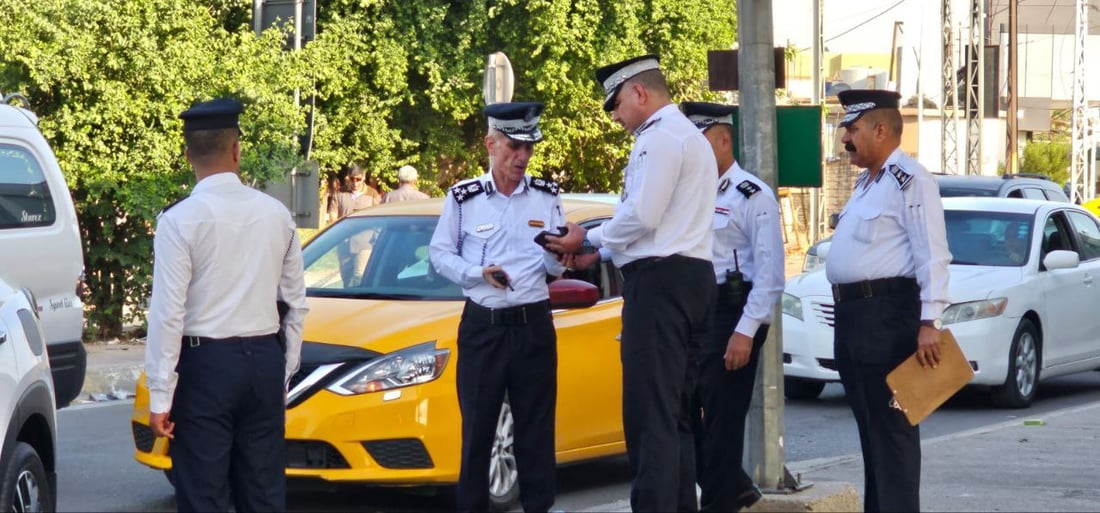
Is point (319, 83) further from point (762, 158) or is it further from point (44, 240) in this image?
point (762, 158)

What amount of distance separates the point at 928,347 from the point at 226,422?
8.56 feet

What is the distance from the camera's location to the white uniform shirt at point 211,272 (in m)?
4.99

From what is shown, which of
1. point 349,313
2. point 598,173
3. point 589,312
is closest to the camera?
point 349,313

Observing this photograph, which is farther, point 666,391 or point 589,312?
point 589,312

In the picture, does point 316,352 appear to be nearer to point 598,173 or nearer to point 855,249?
point 855,249

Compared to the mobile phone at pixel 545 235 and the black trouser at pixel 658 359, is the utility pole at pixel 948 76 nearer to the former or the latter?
the mobile phone at pixel 545 235

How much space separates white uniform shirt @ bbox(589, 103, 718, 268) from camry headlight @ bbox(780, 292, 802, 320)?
21.2 feet

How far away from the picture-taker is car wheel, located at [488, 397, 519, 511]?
7543 millimetres

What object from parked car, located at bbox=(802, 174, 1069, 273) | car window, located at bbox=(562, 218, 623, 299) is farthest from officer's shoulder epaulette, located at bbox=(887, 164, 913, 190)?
parked car, located at bbox=(802, 174, 1069, 273)

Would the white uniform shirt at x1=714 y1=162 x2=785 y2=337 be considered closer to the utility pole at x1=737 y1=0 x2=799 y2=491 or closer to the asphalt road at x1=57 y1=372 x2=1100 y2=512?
the utility pole at x1=737 y1=0 x2=799 y2=491

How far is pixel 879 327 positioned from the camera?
19.6ft

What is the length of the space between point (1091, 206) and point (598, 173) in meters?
10.8

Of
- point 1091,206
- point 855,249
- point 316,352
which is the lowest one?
point 1091,206

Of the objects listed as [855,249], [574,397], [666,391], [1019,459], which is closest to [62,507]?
[574,397]
